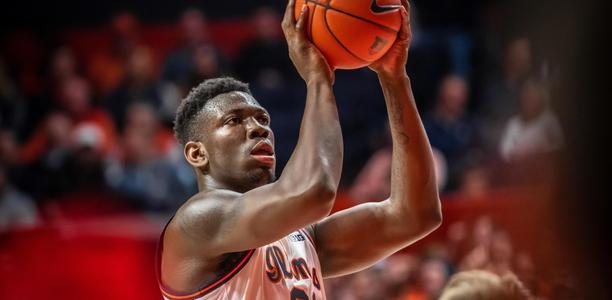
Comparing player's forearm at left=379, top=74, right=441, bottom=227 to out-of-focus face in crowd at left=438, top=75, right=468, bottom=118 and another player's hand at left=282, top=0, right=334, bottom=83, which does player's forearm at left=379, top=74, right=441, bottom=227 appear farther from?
out-of-focus face in crowd at left=438, top=75, right=468, bottom=118

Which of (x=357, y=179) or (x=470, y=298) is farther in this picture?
(x=357, y=179)

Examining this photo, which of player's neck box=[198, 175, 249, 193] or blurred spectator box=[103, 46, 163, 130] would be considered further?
blurred spectator box=[103, 46, 163, 130]

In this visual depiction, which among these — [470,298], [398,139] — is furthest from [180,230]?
[470,298]

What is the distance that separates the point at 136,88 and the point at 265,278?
8.07 metres

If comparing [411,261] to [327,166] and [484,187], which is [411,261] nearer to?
[484,187]

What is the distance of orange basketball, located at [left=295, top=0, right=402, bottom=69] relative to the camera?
304cm

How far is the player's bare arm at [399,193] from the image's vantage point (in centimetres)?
346

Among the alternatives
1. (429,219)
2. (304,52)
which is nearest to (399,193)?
(429,219)

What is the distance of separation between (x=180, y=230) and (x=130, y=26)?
9198 millimetres

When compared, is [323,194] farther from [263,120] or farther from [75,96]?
[75,96]

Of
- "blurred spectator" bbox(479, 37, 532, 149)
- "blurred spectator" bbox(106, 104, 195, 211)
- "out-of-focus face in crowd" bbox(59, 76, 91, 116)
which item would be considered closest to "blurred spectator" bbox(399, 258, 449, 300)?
"blurred spectator" bbox(479, 37, 532, 149)

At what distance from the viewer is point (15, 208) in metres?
9.40

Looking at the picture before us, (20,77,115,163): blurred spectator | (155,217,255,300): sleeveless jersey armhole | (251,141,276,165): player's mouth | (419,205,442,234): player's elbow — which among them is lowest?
(20,77,115,163): blurred spectator

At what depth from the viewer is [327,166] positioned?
2855 mm
